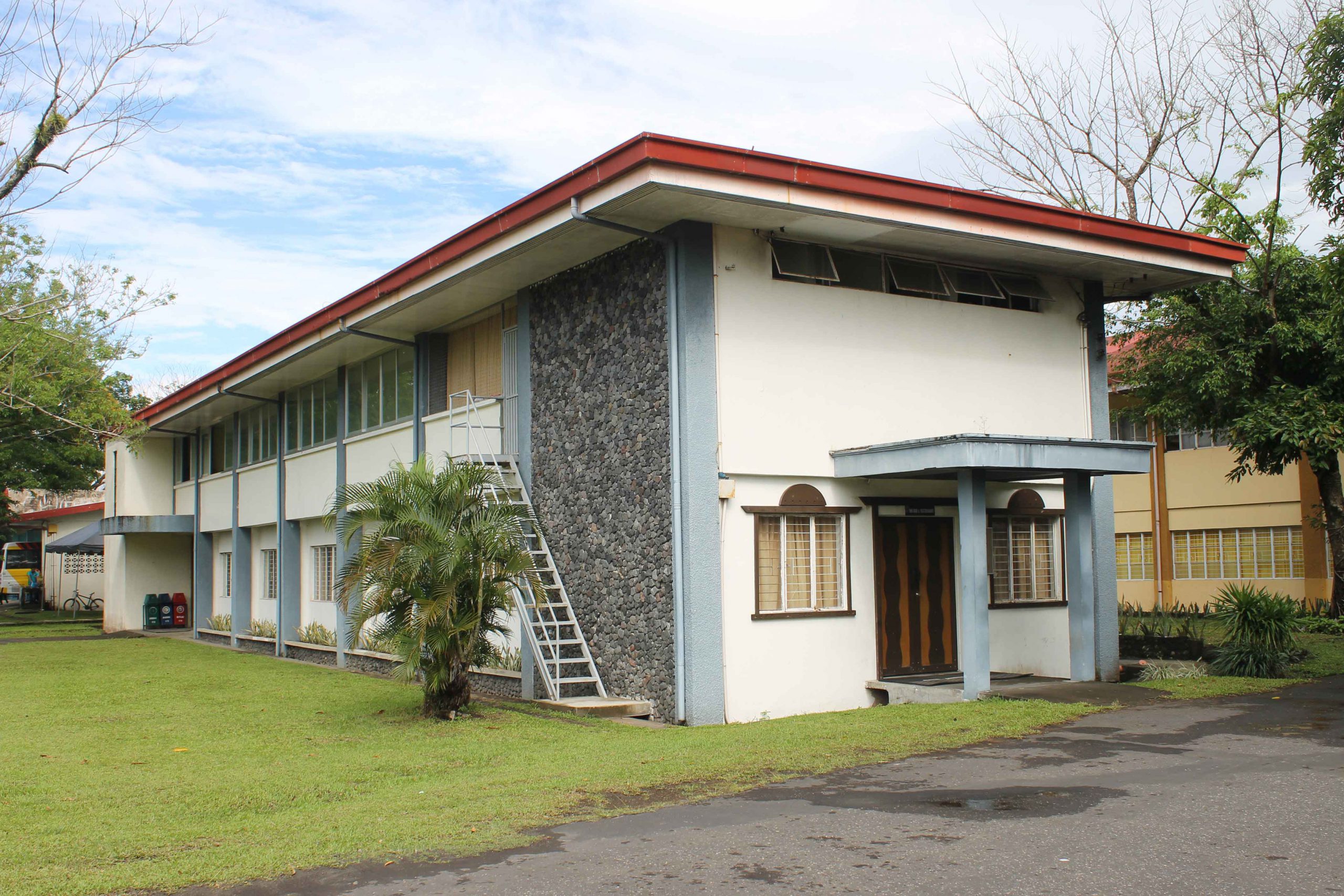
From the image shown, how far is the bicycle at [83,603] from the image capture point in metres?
44.8

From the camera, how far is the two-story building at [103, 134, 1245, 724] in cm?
1278

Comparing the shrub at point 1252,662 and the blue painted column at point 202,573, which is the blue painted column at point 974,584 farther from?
the blue painted column at point 202,573

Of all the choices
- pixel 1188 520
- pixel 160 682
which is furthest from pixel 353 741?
pixel 1188 520

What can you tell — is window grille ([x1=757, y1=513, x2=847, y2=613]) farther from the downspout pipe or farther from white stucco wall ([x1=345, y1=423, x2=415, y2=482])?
white stucco wall ([x1=345, y1=423, x2=415, y2=482])

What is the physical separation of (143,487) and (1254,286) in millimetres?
28758

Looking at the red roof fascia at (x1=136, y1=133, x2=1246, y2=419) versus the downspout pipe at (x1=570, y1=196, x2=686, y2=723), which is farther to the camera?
the downspout pipe at (x1=570, y1=196, x2=686, y2=723)

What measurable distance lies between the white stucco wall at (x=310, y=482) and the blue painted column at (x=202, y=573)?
23.9 feet

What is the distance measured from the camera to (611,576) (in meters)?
14.1

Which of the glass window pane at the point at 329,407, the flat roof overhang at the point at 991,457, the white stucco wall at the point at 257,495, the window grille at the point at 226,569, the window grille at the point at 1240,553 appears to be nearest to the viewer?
the flat roof overhang at the point at 991,457

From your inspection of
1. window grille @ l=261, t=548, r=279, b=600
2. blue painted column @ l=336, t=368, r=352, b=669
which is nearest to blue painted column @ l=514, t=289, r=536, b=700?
blue painted column @ l=336, t=368, r=352, b=669

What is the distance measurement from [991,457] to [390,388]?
11.5 m

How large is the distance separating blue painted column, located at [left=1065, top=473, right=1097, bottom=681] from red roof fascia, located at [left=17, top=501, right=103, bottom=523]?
1487 inches

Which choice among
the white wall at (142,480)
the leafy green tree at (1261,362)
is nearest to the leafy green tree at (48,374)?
the white wall at (142,480)

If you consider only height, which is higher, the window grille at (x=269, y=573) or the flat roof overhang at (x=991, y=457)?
the flat roof overhang at (x=991, y=457)
